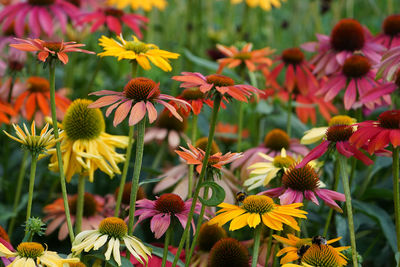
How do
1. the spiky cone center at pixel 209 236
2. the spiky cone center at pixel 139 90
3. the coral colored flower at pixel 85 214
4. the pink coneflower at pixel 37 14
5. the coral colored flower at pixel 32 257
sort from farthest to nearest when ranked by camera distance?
the pink coneflower at pixel 37 14 → the coral colored flower at pixel 85 214 → the spiky cone center at pixel 209 236 → the spiky cone center at pixel 139 90 → the coral colored flower at pixel 32 257

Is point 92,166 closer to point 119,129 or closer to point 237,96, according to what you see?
point 237,96

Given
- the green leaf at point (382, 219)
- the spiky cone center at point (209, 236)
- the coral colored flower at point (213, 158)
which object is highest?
the coral colored flower at point (213, 158)

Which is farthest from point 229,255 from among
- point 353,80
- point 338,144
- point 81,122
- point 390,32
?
point 390,32

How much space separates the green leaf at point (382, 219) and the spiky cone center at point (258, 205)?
1.26ft

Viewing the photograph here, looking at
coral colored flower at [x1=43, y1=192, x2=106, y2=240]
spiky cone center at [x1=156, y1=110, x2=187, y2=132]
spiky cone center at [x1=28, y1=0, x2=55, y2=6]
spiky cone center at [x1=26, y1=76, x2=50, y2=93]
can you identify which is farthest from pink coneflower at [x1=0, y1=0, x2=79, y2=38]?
coral colored flower at [x1=43, y1=192, x2=106, y2=240]

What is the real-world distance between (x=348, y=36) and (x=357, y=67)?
0.16 meters

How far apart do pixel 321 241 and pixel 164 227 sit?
0.73 feet

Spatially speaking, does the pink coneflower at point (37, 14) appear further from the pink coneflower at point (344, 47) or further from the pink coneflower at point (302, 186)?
the pink coneflower at point (302, 186)

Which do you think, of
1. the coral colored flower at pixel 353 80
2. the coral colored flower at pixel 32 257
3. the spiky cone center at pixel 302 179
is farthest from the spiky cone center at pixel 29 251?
the coral colored flower at pixel 353 80

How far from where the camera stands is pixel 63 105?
53.9 inches

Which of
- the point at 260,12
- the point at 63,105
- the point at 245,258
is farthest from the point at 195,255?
the point at 260,12

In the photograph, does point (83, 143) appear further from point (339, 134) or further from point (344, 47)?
point (344, 47)

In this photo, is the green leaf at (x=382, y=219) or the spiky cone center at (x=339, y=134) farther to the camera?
the green leaf at (x=382, y=219)

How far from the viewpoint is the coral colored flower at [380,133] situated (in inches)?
30.7
